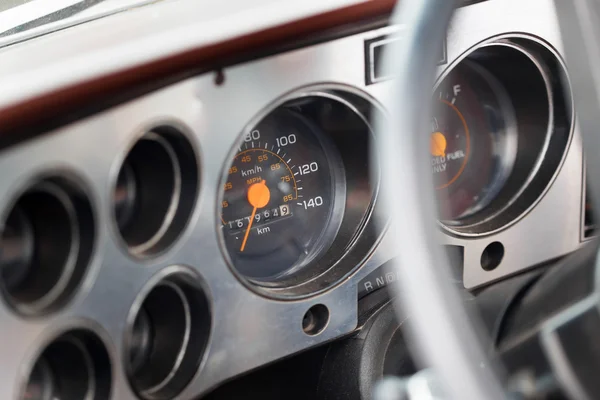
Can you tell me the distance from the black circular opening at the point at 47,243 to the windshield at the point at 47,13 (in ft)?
1.12

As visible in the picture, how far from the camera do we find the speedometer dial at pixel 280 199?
1555mm

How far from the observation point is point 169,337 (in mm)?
1400

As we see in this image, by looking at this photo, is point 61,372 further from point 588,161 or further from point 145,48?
point 588,161

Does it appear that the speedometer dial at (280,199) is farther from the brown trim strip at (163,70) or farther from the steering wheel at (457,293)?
the steering wheel at (457,293)

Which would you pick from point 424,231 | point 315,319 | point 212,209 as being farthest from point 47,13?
point 424,231

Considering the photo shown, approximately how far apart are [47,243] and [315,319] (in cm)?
52

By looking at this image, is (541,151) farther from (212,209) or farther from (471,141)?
(212,209)

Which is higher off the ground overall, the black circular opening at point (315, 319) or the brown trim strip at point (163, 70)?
the brown trim strip at point (163, 70)

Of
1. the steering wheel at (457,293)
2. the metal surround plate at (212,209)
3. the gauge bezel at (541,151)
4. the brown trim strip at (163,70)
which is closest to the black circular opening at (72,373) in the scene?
the metal surround plate at (212,209)

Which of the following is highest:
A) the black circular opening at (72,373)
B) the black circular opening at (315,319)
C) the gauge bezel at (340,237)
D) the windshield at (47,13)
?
the windshield at (47,13)

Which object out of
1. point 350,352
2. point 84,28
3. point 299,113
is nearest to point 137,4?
point 84,28

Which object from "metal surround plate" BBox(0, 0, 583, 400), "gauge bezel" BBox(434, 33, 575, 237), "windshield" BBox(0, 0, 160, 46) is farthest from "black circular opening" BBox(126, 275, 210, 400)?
"gauge bezel" BBox(434, 33, 575, 237)

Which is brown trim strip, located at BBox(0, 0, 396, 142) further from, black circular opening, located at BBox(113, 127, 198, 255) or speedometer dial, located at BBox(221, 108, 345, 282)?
speedometer dial, located at BBox(221, 108, 345, 282)

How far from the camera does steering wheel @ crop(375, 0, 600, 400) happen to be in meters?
0.80
